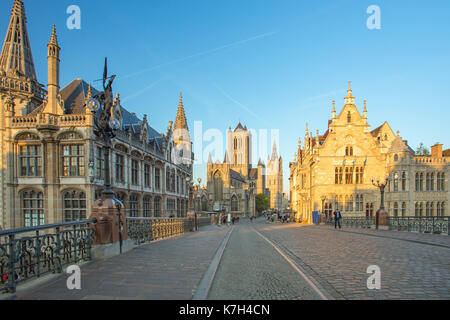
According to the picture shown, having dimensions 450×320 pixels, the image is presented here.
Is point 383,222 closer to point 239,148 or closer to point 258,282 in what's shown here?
point 258,282

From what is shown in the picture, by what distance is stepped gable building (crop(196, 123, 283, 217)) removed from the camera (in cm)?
9169

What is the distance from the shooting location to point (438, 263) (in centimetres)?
754

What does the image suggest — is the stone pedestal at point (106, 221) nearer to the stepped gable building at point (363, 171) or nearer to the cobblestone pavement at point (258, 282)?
the cobblestone pavement at point (258, 282)

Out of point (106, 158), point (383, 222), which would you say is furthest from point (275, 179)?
point (106, 158)

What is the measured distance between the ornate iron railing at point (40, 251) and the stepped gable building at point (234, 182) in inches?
2653

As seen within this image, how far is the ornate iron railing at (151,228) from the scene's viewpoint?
10697 millimetres

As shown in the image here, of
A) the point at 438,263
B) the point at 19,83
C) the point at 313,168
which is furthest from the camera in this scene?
the point at 313,168

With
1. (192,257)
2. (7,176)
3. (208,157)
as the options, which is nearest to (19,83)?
(7,176)

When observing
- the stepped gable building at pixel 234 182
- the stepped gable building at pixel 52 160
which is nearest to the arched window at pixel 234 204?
the stepped gable building at pixel 234 182

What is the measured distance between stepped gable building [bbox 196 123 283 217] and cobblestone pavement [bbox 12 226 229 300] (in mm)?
67399

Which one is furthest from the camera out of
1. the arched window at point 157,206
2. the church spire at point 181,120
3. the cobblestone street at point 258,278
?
the church spire at point 181,120

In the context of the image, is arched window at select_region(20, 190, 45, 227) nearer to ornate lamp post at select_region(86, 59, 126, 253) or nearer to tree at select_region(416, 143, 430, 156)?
ornate lamp post at select_region(86, 59, 126, 253)

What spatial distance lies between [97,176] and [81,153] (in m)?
2.27
